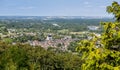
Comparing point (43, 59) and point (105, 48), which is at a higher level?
point (105, 48)

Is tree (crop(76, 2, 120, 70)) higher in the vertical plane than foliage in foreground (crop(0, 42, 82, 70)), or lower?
higher

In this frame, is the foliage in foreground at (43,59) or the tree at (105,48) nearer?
the tree at (105,48)

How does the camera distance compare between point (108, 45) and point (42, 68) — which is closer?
point (108, 45)

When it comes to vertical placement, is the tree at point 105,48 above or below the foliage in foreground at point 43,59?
above

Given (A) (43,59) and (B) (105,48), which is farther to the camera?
(A) (43,59)

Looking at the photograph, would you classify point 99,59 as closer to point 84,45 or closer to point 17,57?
point 84,45

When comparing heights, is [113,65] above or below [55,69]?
above

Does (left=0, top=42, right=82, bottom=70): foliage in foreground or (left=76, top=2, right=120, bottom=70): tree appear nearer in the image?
(left=76, top=2, right=120, bottom=70): tree

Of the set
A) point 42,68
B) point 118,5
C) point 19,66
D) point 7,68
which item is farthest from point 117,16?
point 42,68
